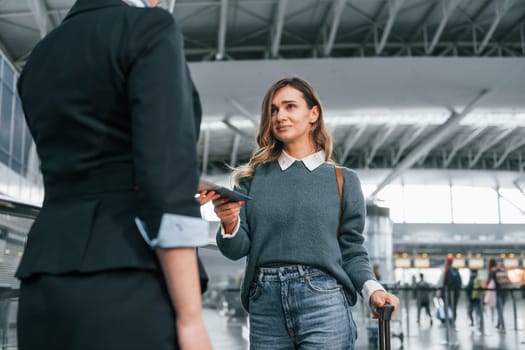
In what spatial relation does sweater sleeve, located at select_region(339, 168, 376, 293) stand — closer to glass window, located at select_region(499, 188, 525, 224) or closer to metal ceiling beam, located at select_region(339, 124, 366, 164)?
metal ceiling beam, located at select_region(339, 124, 366, 164)

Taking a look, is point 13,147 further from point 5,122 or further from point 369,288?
point 369,288

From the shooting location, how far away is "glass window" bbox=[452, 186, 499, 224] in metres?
40.2

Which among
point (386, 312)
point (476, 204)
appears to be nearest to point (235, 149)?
point (476, 204)

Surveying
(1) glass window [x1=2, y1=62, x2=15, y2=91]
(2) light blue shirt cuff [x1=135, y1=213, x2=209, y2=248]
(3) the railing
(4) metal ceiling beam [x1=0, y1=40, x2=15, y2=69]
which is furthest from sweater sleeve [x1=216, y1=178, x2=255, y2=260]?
(4) metal ceiling beam [x1=0, y1=40, x2=15, y2=69]

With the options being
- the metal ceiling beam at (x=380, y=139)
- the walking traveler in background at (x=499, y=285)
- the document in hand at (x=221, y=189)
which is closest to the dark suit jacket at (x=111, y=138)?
the document in hand at (x=221, y=189)

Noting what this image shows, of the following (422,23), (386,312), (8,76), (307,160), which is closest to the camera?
(386,312)

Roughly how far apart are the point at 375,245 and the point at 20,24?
14956 millimetres

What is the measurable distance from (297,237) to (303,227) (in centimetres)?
5

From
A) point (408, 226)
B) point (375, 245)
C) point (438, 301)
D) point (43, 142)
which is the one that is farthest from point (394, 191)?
point (43, 142)

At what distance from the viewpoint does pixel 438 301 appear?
45.4 ft

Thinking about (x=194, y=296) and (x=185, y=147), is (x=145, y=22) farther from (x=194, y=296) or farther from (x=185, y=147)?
(x=194, y=296)

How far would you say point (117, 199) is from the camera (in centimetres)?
135

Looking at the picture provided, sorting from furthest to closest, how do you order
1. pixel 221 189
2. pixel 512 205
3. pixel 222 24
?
pixel 512 205, pixel 222 24, pixel 221 189

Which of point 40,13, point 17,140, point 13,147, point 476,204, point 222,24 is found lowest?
point 13,147
